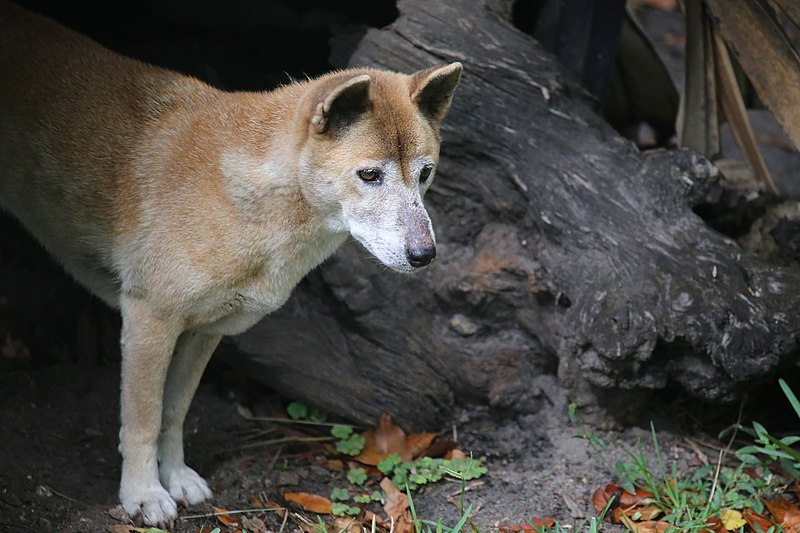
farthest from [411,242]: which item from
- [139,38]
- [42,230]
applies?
A: [139,38]

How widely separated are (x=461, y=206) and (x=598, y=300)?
3.14 feet

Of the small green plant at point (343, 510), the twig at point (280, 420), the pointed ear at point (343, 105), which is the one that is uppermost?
the pointed ear at point (343, 105)

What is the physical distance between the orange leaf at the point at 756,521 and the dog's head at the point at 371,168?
2.05 meters

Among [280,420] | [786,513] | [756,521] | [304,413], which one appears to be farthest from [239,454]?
[786,513]

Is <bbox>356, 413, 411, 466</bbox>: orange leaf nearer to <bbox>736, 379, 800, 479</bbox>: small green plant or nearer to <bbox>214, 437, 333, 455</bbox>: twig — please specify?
<bbox>214, 437, 333, 455</bbox>: twig

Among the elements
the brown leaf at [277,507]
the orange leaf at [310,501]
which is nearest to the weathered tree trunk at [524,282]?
the orange leaf at [310,501]

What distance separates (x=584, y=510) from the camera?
442cm

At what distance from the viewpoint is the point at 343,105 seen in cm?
368

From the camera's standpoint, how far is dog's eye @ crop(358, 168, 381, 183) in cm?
376

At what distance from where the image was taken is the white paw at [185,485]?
438cm

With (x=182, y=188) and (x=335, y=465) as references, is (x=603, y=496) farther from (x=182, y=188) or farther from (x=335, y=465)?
(x=182, y=188)

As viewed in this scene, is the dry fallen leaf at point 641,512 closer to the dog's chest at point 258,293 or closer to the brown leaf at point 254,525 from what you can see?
the brown leaf at point 254,525

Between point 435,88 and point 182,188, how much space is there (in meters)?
1.21

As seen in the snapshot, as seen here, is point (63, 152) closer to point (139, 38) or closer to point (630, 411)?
point (139, 38)
